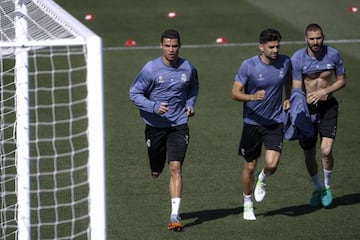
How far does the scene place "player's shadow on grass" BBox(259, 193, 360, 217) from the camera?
12477mm

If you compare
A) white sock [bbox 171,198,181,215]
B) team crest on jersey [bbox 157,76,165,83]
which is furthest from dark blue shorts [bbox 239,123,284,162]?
team crest on jersey [bbox 157,76,165,83]

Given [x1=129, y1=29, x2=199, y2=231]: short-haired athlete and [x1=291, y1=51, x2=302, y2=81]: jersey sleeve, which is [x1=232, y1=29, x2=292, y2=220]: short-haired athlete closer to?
[x1=291, y1=51, x2=302, y2=81]: jersey sleeve

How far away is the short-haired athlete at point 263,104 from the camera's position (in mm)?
11938

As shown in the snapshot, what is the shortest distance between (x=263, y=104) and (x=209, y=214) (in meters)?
1.51

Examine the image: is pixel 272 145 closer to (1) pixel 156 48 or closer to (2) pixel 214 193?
(2) pixel 214 193

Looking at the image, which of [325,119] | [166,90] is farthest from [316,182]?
[166,90]

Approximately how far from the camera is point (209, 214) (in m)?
12.4

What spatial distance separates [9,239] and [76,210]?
1.38 meters

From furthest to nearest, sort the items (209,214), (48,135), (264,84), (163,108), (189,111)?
(48,135) < (209,214) < (264,84) < (189,111) < (163,108)

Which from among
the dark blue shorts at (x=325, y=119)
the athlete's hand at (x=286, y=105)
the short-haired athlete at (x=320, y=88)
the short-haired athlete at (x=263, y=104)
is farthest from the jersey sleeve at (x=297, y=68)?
the dark blue shorts at (x=325, y=119)

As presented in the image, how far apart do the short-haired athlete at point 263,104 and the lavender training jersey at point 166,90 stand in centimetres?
56

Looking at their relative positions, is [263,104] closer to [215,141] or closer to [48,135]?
[215,141]

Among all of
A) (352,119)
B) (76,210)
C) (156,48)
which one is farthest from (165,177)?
(156,48)

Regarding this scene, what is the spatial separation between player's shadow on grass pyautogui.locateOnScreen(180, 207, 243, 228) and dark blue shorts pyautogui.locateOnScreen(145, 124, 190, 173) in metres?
0.67
